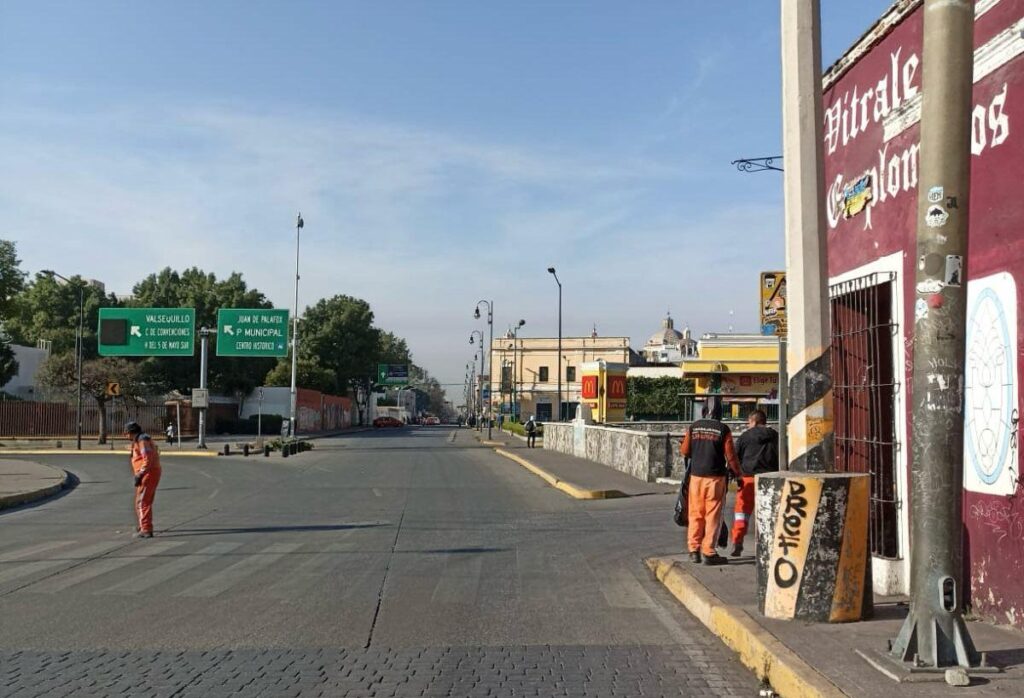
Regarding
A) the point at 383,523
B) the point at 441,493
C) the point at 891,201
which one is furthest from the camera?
the point at 441,493

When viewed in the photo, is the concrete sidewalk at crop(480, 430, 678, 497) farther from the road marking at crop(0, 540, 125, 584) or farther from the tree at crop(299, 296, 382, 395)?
the tree at crop(299, 296, 382, 395)

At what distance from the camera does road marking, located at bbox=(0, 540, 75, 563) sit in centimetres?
1112

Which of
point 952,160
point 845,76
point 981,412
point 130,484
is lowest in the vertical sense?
point 130,484

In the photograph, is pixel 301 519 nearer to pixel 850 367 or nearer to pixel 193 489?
pixel 193 489

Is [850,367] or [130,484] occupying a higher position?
[850,367]

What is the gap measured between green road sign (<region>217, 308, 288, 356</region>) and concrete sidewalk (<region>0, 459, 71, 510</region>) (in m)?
14.0

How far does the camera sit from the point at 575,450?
32.9 m

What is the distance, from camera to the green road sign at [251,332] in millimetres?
42250

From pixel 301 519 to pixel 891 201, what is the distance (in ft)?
35.6

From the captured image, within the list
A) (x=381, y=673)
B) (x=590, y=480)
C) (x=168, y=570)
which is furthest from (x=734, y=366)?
(x=381, y=673)

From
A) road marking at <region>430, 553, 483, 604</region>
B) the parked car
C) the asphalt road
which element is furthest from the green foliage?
road marking at <region>430, 553, 483, 604</region>

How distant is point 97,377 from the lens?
46.4 m

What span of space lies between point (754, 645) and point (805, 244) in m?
2.94

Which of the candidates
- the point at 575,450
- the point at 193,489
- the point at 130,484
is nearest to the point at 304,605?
the point at 193,489
